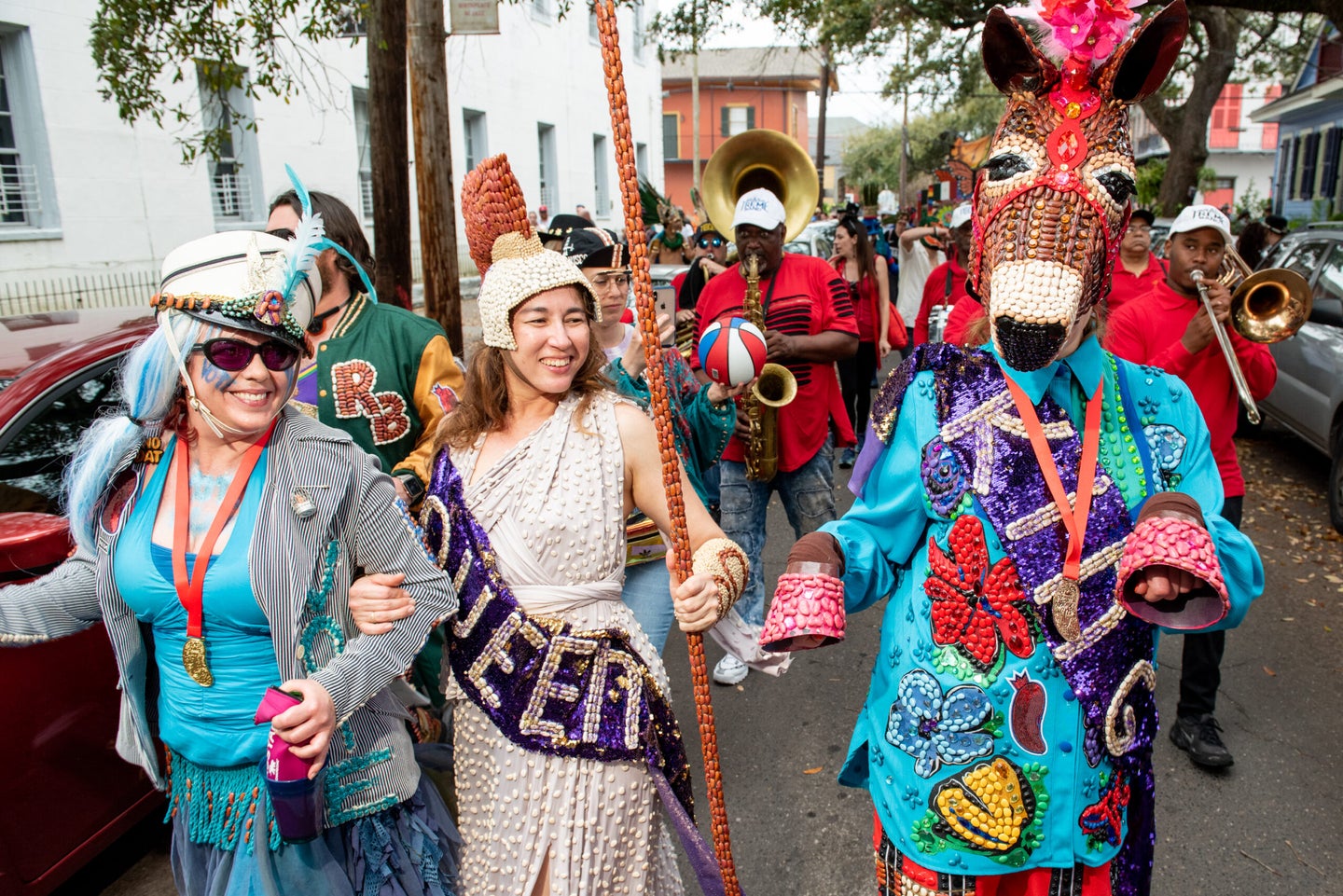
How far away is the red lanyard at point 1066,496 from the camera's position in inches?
72.1

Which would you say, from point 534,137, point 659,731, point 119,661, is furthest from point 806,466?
point 534,137

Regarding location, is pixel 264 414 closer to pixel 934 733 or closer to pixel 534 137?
pixel 934 733

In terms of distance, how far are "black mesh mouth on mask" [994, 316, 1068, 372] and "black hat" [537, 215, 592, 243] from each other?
9.13ft

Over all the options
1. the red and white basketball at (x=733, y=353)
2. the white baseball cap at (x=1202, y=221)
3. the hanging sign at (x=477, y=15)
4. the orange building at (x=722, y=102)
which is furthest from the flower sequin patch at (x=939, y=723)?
the orange building at (x=722, y=102)

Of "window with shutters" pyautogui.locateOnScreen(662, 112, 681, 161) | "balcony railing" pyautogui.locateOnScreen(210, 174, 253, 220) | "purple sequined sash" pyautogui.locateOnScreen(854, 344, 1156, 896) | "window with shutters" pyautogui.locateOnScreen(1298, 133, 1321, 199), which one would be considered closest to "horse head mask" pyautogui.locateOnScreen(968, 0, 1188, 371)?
"purple sequined sash" pyautogui.locateOnScreen(854, 344, 1156, 896)

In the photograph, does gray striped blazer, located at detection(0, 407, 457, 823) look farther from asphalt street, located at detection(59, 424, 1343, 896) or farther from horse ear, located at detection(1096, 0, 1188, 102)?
horse ear, located at detection(1096, 0, 1188, 102)

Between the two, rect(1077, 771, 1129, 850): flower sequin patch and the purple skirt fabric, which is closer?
rect(1077, 771, 1129, 850): flower sequin patch

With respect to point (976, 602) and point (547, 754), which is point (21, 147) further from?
point (976, 602)

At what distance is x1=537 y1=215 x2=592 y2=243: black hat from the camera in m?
4.39

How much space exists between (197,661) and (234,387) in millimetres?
606

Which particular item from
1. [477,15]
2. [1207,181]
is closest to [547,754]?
[477,15]

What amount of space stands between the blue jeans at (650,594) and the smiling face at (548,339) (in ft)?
3.80

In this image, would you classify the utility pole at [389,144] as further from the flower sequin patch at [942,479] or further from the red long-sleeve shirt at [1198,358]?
the flower sequin patch at [942,479]

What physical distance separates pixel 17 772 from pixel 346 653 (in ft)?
4.57
